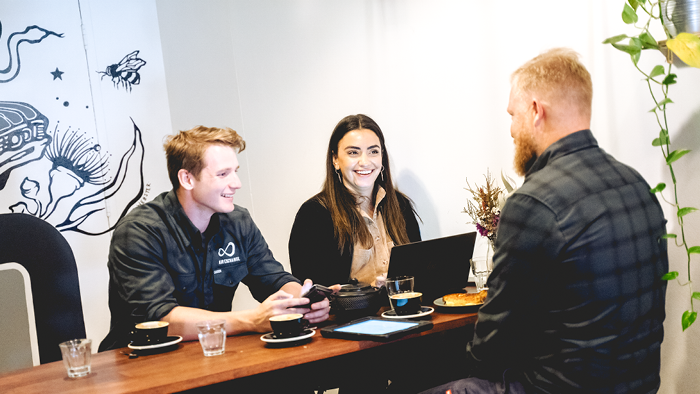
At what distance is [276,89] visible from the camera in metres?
3.77

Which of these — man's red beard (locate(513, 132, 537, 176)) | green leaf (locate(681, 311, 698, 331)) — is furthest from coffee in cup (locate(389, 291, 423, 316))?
green leaf (locate(681, 311, 698, 331))

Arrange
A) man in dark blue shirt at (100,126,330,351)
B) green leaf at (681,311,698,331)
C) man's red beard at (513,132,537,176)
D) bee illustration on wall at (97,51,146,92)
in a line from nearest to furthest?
man's red beard at (513,132,537,176)
green leaf at (681,311,698,331)
man in dark blue shirt at (100,126,330,351)
bee illustration on wall at (97,51,146,92)

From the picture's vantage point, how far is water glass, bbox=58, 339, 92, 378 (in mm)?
1524

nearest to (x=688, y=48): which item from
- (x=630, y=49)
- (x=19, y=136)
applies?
(x=630, y=49)

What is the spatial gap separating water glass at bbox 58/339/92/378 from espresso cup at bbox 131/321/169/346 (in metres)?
0.21

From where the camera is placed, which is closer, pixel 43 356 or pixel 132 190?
pixel 43 356

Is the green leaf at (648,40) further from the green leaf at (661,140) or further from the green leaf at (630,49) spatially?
the green leaf at (661,140)

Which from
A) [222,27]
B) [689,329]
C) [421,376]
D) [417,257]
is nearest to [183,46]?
[222,27]

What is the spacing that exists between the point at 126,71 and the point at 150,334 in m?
2.25

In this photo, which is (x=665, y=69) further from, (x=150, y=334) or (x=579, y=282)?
(x=150, y=334)

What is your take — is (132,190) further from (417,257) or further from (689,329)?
(689,329)

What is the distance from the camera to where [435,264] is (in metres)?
2.12

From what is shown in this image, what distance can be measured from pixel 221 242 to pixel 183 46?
192 centimetres

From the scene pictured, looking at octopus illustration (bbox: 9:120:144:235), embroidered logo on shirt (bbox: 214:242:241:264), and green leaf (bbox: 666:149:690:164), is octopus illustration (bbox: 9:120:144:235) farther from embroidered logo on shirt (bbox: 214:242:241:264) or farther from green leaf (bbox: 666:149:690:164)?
green leaf (bbox: 666:149:690:164)
